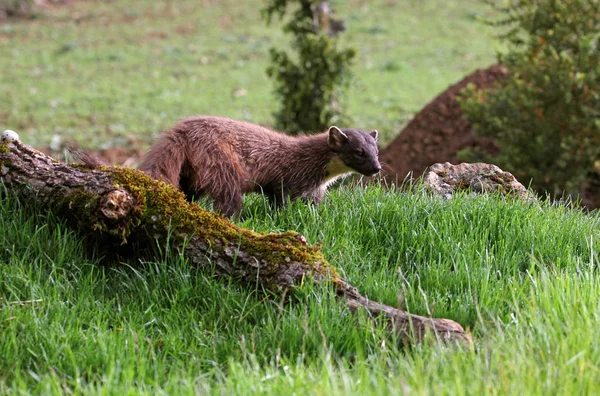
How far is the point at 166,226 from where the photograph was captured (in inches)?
173

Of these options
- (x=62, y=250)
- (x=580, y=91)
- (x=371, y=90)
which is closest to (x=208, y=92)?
(x=371, y=90)

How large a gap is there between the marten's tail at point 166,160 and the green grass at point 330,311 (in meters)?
0.73

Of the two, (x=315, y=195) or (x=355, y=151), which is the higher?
(x=355, y=151)

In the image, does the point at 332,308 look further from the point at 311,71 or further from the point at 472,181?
the point at 311,71

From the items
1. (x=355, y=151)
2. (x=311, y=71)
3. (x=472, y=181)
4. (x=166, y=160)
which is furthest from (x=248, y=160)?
(x=311, y=71)

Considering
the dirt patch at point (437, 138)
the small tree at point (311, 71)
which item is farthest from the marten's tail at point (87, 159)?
the small tree at point (311, 71)

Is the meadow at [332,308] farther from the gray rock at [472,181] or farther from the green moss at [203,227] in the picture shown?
the gray rock at [472,181]

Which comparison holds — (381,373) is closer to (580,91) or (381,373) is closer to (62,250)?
(62,250)

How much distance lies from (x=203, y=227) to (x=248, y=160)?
1663mm

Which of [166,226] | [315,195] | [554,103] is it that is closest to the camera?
[166,226]

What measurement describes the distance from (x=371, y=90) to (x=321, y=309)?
46.0 feet

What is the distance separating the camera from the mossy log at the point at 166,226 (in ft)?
13.5

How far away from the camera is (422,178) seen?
6.07 m

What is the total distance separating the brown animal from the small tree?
4674 mm
